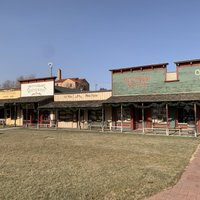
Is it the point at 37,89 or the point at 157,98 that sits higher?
the point at 37,89

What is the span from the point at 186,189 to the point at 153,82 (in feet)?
53.3

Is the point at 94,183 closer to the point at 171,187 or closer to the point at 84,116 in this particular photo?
the point at 171,187

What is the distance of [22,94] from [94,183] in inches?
1058

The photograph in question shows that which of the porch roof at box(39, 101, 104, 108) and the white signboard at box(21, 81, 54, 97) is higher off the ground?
the white signboard at box(21, 81, 54, 97)

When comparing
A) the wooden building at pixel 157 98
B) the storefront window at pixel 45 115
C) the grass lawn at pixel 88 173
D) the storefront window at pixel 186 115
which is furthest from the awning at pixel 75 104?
the grass lawn at pixel 88 173

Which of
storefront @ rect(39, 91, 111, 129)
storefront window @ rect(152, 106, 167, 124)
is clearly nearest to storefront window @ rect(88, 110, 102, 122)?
storefront @ rect(39, 91, 111, 129)

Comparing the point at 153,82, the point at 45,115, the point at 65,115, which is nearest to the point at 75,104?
the point at 65,115

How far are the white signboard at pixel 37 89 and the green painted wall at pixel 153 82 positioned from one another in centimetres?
910

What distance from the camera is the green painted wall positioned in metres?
19.8

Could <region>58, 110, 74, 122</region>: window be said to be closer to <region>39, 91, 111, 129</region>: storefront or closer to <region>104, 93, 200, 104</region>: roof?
<region>39, 91, 111, 129</region>: storefront

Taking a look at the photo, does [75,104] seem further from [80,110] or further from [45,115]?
[45,115]

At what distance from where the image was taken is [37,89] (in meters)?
29.8

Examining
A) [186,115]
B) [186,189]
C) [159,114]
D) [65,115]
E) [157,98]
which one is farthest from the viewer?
[65,115]

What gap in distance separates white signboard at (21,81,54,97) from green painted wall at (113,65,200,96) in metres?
9.10
